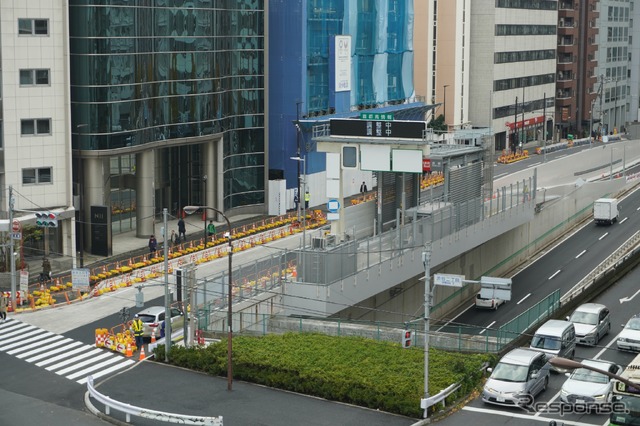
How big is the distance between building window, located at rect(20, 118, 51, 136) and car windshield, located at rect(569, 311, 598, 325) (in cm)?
3558

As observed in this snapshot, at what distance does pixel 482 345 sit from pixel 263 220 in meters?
43.2

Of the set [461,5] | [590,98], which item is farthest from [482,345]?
[590,98]

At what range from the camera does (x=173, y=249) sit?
273ft

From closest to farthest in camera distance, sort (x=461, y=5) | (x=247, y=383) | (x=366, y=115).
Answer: (x=247, y=383) < (x=366, y=115) < (x=461, y=5)

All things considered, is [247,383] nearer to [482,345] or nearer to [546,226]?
[482,345]

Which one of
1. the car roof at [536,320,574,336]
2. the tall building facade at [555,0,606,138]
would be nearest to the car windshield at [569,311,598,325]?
the car roof at [536,320,574,336]

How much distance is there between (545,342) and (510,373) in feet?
27.5

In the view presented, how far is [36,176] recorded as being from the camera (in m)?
79.1

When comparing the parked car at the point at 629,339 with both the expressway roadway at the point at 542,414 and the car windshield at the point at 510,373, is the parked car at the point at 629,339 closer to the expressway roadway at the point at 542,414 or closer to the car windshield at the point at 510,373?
the expressway roadway at the point at 542,414

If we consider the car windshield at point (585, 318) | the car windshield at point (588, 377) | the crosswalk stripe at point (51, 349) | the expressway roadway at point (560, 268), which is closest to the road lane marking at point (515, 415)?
the car windshield at point (588, 377)

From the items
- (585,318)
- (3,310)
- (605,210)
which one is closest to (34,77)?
(3,310)

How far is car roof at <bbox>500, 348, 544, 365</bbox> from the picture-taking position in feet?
165

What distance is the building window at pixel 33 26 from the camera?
3059 inches

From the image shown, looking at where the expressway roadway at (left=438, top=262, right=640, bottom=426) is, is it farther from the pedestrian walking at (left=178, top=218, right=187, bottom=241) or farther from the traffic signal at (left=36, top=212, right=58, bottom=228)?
the pedestrian walking at (left=178, top=218, right=187, bottom=241)
